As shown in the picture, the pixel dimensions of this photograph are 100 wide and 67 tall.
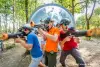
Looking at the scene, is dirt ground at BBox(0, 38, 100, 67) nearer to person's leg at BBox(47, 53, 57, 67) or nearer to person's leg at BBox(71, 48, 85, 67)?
person's leg at BBox(71, 48, 85, 67)

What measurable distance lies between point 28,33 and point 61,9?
701 centimetres

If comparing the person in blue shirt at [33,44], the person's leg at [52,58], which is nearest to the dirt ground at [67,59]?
the person's leg at [52,58]

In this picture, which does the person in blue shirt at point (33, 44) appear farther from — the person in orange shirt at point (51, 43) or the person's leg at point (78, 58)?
the person's leg at point (78, 58)

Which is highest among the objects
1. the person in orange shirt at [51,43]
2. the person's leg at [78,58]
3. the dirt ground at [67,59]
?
the person in orange shirt at [51,43]

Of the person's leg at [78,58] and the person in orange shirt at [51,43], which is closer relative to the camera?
the person in orange shirt at [51,43]

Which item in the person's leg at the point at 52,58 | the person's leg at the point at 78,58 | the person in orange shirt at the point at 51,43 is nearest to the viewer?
the person in orange shirt at the point at 51,43

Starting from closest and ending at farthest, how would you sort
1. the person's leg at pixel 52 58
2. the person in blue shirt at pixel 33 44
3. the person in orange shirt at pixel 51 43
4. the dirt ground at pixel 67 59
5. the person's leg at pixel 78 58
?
the person in blue shirt at pixel 33 44 → the person in orange shirt at pixel 51 43 → the person's leg at pixel 52 58 → the person's leg at pixel 78 58 → the dirt ground at pixel 67 59

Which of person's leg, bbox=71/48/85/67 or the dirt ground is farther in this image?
the dirt ground

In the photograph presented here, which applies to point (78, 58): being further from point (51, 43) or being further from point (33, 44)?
point (33, 44)

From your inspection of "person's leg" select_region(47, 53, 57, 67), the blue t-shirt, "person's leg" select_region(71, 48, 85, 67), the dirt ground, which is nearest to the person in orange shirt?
"person's leg" select_region(47, 53, 57, 67)

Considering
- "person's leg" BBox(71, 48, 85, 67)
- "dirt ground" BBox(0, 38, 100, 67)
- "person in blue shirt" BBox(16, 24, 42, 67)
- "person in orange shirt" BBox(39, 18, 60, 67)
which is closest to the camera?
"person in blue shirt" BBox(16, 24, 42, 67)

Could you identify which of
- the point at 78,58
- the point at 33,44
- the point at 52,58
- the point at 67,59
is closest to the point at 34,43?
the point at 33,44

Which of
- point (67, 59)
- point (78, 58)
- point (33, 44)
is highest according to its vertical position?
point (33, 44)

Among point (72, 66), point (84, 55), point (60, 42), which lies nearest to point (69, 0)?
point (84, 55)
